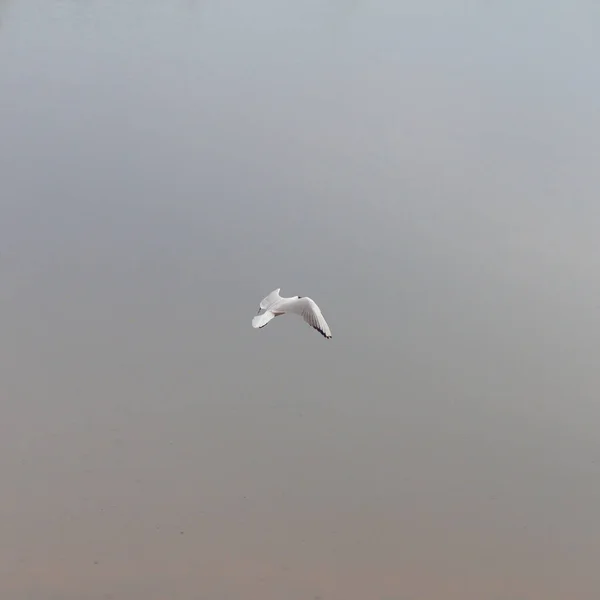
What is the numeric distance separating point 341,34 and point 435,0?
1.33 m

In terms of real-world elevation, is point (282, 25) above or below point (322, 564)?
above

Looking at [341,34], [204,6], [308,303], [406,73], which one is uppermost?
[204,6]

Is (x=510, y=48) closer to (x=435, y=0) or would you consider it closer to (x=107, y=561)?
(x=435, y=0)

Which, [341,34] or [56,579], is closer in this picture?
[56,579]

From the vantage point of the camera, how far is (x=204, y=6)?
26.7 feet

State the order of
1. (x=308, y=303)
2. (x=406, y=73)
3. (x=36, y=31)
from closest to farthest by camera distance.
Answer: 1. (x=308, y=303)
2. (x=406, y=73)
3. (x=36, y=31)

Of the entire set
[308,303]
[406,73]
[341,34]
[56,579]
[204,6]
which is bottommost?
[56,579]

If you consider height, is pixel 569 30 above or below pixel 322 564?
above

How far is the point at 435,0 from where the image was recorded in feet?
28.2

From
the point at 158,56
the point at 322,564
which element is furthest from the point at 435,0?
the point at 322,564

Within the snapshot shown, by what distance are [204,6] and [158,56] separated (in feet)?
4.42

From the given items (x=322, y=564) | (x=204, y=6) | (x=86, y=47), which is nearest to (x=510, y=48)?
(x=204, y=6)

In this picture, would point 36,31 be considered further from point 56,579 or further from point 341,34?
point 56,579

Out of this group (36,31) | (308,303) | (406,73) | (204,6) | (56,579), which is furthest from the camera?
(204,6)
